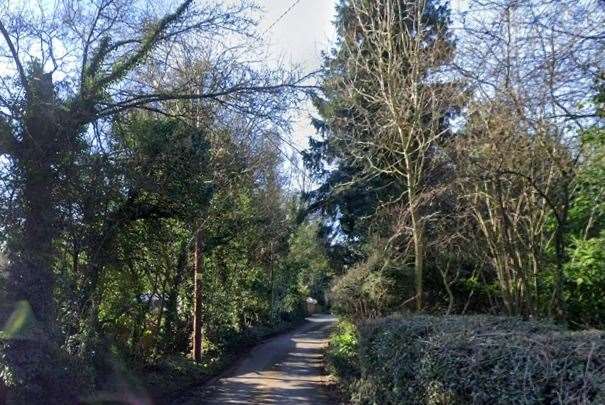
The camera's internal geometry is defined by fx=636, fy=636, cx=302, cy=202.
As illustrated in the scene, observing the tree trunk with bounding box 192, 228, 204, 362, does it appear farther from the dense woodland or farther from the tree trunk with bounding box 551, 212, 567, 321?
the tree trunk with bounding box 551, 212, 567, 321

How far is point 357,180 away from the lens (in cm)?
1858

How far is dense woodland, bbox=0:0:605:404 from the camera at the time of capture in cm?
925

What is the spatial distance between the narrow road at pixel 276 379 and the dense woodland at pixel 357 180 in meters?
1.14

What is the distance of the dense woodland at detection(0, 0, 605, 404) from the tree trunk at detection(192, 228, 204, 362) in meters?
0.48

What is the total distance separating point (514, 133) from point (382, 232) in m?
7.55

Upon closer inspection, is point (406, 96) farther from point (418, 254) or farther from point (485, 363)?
point (485, 363)

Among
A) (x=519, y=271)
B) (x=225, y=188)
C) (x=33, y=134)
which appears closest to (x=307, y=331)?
(x=225, y=188)

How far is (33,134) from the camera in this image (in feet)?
35.2

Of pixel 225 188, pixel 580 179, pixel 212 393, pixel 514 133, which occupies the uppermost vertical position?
pixel 225 188

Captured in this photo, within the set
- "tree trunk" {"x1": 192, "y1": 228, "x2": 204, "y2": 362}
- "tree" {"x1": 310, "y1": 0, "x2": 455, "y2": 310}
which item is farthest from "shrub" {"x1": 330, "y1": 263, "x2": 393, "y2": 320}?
"tree trunk" {"x1": 192, "y1": 228, "x2": 204, "y2": 362}

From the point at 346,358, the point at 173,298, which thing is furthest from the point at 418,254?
the point at 173,298

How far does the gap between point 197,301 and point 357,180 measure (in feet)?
23.0

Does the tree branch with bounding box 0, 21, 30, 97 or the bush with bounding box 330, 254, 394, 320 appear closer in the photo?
the tree branch with bounding box 0, 21, 30, 97

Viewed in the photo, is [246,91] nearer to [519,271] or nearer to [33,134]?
[33,134]
